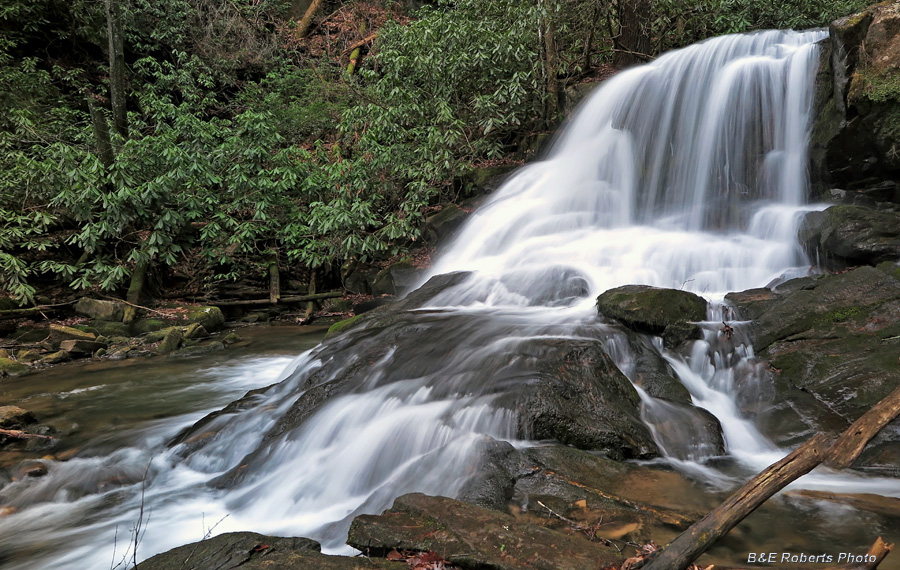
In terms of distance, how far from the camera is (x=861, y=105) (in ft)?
24.0

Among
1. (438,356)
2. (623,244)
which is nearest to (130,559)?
(438,356)

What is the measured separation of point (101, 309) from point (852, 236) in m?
11.4

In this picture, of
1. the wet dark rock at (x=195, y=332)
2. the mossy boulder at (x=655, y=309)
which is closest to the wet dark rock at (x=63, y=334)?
the wet dark rock at (x=195, y=332)

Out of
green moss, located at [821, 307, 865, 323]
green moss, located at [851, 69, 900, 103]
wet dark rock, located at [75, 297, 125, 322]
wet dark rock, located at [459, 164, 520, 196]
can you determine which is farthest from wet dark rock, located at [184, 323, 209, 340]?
green moss, located at [851, 69, 900, 103]

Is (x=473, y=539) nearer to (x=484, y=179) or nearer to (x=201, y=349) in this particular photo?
(x=201, y=349)

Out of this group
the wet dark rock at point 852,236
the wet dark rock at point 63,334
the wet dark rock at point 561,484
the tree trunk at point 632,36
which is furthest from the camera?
the tree trunk at point 632,36

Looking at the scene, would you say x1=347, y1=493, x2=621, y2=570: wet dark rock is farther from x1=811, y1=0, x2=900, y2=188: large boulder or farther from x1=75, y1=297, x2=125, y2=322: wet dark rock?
x1=75, y1=297, x2=125, y2=322: wet dark rock

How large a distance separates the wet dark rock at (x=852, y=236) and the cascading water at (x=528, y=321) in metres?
0.32

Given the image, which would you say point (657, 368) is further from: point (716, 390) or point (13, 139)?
point (13, 139)

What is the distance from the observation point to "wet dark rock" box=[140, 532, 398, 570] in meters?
2.46

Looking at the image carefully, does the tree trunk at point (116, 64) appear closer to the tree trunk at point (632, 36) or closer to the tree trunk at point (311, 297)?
the tree trunk at point (311, 297)

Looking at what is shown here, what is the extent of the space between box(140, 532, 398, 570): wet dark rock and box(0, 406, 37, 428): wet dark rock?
146 inches

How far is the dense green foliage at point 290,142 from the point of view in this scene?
9578 millimetres

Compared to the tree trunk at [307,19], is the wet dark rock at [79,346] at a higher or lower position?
lower
